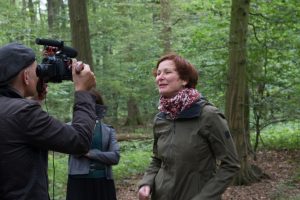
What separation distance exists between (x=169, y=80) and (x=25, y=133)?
1.39 m

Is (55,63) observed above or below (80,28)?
below

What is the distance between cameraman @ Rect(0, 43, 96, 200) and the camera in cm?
223

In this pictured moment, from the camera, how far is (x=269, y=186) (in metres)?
7.75

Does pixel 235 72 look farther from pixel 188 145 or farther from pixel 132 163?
pixel 188 145

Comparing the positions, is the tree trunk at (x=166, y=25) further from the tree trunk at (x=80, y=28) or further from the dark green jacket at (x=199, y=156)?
the dark green jacket at (x=199, y=156)

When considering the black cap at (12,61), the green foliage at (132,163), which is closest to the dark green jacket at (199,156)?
the black cap at (12,61)

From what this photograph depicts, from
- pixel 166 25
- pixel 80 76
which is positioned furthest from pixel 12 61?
pixel 166 25

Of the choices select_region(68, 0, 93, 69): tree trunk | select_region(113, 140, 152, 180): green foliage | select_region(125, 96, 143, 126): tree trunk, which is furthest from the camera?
select_region(125, 96, 143, 126): tree trunk

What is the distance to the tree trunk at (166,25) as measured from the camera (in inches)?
701

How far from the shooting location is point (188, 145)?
3.12 meters

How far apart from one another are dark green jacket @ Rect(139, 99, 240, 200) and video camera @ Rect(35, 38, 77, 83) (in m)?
1.02

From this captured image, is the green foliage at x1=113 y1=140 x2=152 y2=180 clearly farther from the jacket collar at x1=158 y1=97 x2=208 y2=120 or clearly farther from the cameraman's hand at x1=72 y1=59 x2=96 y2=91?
the cameraman's hand at x1=72 y1=59 x2=96 y2=91

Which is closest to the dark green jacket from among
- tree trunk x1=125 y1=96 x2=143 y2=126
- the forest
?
the forest

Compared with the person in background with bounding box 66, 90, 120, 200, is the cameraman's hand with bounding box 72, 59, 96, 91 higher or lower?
higher
